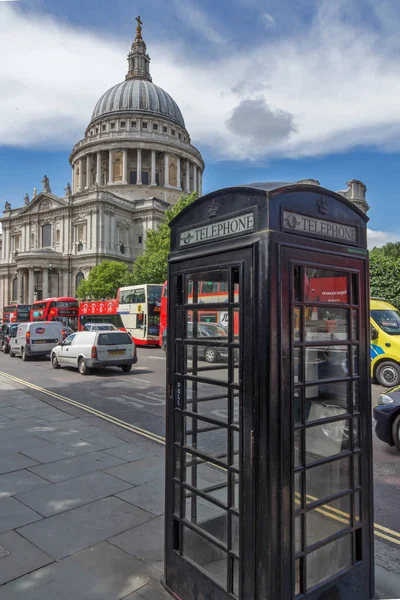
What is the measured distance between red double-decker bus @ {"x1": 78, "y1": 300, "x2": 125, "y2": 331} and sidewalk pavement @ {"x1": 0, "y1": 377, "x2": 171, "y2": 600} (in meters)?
24.9

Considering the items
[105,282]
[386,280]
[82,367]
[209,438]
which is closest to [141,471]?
[209,438]

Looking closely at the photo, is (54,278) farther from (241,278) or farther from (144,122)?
(241,278)

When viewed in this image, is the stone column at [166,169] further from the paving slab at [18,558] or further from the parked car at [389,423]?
the paving slab at [18,558]

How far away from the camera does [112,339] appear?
601 inches

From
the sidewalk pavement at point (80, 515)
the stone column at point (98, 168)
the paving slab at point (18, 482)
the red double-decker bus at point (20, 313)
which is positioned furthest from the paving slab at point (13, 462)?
the stone column at point (98, 168)

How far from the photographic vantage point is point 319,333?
2777 millimetres

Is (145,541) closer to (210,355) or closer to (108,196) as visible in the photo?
(210,355)

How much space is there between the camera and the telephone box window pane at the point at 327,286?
2.76m

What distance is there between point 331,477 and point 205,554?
1.03 metres

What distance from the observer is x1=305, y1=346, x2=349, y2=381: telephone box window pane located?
2807 mm

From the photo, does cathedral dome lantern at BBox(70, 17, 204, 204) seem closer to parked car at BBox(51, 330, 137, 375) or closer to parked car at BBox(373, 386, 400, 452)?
parked car at BBox(51, 330, 137, 375)

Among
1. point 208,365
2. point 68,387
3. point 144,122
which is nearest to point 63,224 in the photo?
point 144,122

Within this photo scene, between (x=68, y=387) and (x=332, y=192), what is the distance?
11.3 metres

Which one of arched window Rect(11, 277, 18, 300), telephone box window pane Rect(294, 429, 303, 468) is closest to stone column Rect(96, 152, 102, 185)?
arched window Rect(11, 277, 18, 300)
